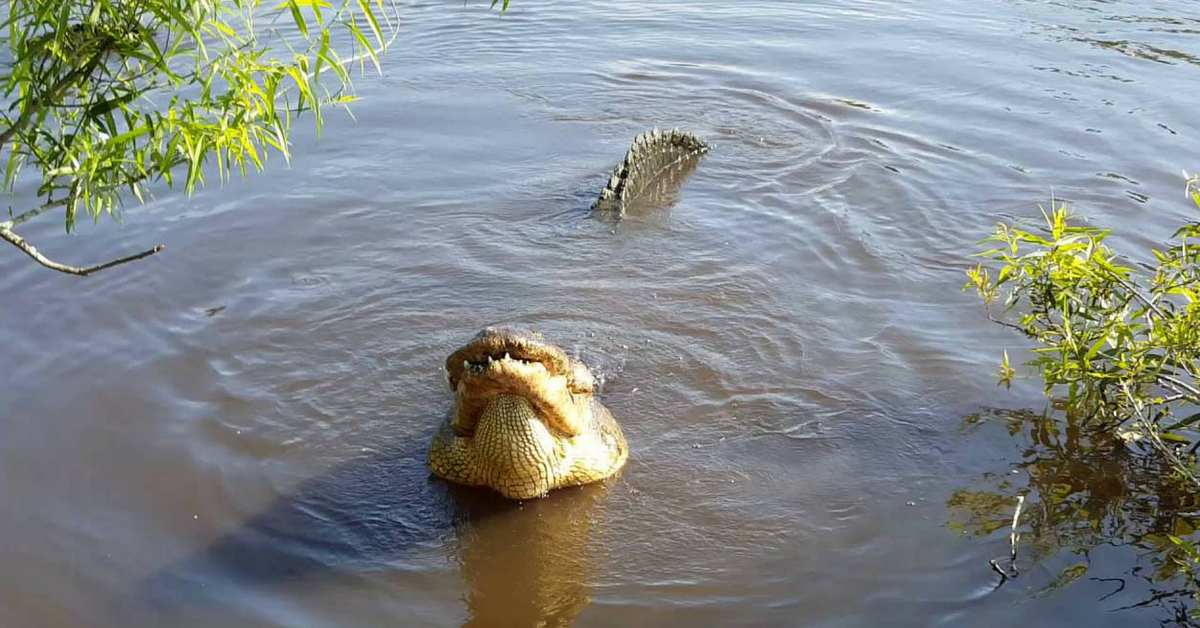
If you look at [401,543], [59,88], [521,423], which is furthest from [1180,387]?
[59,88]

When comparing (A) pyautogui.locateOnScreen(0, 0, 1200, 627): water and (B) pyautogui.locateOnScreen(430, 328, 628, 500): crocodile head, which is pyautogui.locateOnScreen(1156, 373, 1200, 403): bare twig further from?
(B) pyautogui.locateOnScreen(430, 328, 628, 500): crocodile head

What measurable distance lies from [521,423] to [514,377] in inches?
12.7

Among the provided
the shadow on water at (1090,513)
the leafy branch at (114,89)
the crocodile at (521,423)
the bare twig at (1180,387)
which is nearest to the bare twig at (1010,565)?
the shadow on water at (1090,513)

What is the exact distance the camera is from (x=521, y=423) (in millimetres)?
4668

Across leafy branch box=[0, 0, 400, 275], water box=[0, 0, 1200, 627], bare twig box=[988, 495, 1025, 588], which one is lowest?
bare twig box=[988, 495, 1025, 588]

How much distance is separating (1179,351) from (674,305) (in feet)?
9.37

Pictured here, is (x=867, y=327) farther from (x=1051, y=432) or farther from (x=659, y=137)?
(x=659, y=137)

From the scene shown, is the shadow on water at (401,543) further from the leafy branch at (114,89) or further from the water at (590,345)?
the leafy branch at (114,89)

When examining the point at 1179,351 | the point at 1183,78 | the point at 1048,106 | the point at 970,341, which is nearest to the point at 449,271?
the point at 970,341

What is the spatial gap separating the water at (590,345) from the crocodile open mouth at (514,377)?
427 mm

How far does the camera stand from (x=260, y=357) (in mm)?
5980

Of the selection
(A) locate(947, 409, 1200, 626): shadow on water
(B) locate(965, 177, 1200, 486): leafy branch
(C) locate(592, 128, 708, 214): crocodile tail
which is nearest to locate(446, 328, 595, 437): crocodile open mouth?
(A) locate(947, 409, 1200, 626): shadow on water

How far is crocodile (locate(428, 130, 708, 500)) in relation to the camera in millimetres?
4395

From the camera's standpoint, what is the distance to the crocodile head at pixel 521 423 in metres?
4.39
